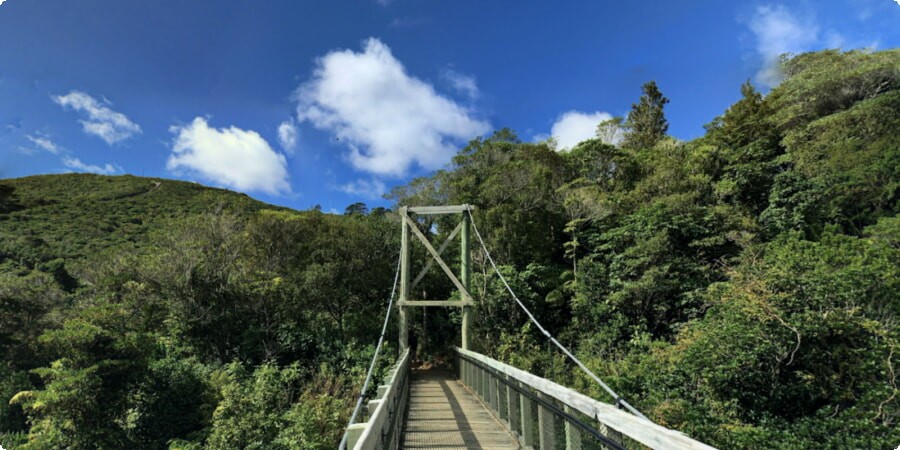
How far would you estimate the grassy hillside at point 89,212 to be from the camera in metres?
21.0

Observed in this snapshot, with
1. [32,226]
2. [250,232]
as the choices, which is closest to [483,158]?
[250,232]

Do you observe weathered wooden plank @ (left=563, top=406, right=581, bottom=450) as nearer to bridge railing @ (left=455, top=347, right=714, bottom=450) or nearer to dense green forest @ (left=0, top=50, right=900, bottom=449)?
bridge railing @ (left=455, top=347, right=714, bottom=450)

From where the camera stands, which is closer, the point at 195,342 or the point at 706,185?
the point at 195,342

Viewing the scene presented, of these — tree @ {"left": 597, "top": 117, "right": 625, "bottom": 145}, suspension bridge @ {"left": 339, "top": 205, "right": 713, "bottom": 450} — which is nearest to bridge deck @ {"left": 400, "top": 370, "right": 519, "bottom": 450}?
suspension bridge @ {"left": 339, "top": 205, "right": 713, "bottom": 450}

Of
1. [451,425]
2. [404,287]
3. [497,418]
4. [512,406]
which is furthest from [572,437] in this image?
[404,287]

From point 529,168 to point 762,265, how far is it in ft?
27.1

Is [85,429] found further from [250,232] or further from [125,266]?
[250,232]

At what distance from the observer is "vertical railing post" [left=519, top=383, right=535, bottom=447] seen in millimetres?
3230

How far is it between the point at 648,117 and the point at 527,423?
2881 cm

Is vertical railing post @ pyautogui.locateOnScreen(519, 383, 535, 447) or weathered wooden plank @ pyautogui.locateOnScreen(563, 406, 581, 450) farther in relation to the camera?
vertical railing post @ pyautogui.locateOnScreen(519, 383, 535, 447)

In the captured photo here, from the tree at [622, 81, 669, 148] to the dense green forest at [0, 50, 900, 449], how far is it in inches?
317

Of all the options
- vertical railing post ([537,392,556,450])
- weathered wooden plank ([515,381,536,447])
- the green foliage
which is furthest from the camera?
the green foliage

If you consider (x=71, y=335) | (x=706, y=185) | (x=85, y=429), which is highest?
(x=706, y=185)

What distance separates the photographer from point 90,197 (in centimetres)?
3659
